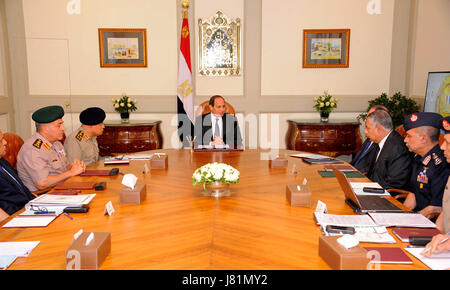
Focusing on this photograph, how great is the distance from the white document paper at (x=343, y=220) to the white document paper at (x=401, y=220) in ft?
0.16

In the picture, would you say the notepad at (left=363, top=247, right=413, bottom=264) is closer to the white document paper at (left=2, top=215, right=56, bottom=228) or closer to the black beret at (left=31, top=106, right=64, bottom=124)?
the white document paper at (left=2, top=215, right=56, bottom=228)

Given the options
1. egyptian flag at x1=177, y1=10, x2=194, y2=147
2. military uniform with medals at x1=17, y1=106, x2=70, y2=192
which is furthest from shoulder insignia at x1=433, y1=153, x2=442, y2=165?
egyptian flag at x1=177, y1=10, x2=194, y2=147

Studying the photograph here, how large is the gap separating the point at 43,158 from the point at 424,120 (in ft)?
9.63

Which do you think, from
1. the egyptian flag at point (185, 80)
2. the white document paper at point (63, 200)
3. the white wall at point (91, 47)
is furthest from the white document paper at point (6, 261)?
the white wall at point (91, 47)

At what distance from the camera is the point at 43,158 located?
9.86ft

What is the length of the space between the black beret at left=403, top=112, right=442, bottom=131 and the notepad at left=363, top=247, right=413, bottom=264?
1.43m

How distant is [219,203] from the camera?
229 cm

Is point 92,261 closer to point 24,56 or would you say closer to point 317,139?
point 317,139

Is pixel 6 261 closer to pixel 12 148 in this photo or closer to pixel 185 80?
pixel 12 148

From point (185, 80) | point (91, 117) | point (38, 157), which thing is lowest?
point (38, 157)

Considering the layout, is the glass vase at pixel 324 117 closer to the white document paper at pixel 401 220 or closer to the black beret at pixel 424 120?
the black beret at pixel 424 120

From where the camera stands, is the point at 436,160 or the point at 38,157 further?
the point at 38,157

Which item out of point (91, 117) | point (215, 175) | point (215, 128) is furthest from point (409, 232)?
point (215, 128)

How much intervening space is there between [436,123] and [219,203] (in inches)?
66.4
